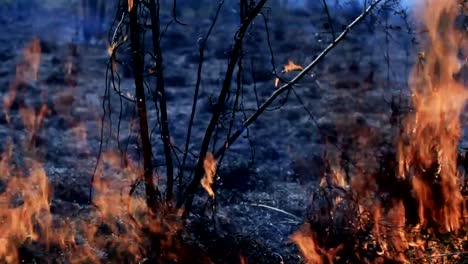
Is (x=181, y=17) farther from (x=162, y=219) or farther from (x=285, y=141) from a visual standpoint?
(x=162, y=219)

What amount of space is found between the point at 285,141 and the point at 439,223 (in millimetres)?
2373

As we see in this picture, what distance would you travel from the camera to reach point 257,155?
4992 millimetres

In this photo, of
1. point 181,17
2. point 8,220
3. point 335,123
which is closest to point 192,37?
point 181,17

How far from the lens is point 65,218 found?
3785 mm

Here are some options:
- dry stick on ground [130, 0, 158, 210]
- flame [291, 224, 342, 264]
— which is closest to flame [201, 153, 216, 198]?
dry stick on ground [130, 0, 158, 210]

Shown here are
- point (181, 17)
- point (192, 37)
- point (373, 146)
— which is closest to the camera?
point (373, 146)

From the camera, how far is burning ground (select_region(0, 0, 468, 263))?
313 centimetres

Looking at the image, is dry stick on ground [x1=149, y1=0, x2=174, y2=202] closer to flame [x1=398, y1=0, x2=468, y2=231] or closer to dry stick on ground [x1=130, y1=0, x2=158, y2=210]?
dry stick on ground [x1=130, y1=0, x2=158, y2=210]

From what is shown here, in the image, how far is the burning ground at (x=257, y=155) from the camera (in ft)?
10.3

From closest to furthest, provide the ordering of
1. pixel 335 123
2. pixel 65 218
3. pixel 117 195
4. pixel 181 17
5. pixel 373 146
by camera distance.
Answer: pixel 65 218
pixel 117 195
pixel 373 146
pixel 335 123
pixel 181 17

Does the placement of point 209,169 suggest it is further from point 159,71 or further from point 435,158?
point 435,158

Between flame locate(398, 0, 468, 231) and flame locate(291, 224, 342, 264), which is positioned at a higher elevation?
flame locate(398, 0, 468, 231)

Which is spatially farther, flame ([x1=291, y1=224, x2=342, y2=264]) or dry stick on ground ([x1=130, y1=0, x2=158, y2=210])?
flame ([x1=291, y1=224, x2=342, y2=264])

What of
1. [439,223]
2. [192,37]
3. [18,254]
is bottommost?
[18,254]
